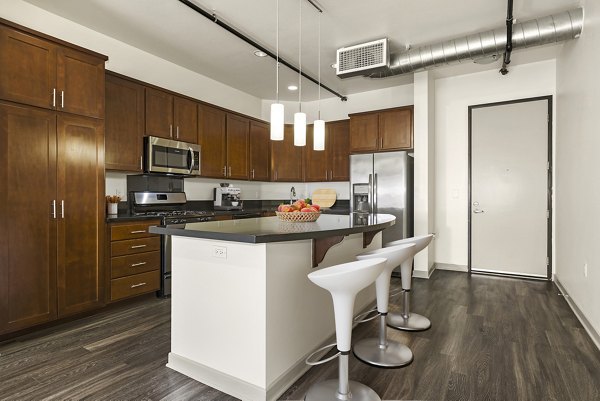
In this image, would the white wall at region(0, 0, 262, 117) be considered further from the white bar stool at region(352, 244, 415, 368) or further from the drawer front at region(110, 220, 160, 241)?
the white bar stool at region(352, 244, 415, 368)

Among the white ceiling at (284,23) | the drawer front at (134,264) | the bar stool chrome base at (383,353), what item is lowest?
the bar stool chrome base at (383,353)

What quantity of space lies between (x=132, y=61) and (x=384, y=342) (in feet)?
13.4

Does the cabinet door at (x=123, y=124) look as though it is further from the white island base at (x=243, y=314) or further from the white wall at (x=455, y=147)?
the white wall at (x=455, y=147)

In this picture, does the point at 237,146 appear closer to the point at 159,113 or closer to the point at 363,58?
the point at 159,113

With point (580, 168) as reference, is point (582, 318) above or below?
below

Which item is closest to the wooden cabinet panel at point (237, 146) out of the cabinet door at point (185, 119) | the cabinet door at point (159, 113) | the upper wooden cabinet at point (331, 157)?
the cabinet door at point (185, 119)

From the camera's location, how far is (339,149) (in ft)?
18.9

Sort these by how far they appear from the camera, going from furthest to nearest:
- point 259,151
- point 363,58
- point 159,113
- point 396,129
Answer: point 259,151
point 396,129
point 159,113
point 363,58

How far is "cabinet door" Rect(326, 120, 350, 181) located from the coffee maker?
1676 mm

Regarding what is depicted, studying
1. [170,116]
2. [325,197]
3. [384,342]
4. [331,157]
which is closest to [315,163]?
[331,157]

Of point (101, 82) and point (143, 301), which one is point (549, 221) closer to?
point (143, 301)

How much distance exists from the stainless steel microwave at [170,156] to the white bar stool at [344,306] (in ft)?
9.42

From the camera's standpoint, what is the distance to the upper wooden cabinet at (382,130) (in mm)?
4805

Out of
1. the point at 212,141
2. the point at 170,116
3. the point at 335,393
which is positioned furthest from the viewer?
the point at 212,141
